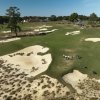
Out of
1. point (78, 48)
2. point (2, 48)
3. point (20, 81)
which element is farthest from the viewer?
point (2, 48)

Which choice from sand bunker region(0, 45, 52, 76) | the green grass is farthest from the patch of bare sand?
sand bunker region(0, 45, 52, 76)

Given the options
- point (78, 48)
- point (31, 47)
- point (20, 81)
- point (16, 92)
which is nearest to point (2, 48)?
point (31, 47)

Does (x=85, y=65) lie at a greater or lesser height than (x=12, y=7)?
lesser

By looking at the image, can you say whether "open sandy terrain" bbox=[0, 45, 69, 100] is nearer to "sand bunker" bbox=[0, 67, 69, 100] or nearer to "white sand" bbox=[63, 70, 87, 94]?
"sand bunker" bbox=[0, 67, 69, 100]

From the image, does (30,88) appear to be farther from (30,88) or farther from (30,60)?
(30,60)

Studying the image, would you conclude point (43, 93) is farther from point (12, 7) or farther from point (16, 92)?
point (12, 7)

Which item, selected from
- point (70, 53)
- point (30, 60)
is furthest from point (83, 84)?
point (30, 60)
